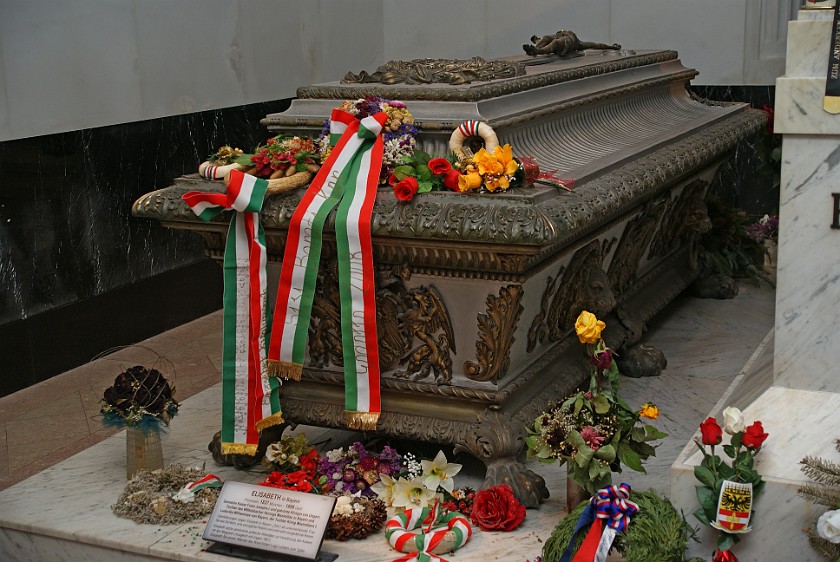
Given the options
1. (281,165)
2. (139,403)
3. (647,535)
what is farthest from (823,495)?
(139,403)

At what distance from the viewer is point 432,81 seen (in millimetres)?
4016

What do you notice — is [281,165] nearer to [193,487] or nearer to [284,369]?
[284,369]

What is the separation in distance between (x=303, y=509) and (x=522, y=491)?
27.6 inches

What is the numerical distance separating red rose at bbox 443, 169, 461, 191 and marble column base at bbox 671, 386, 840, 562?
1.01 m

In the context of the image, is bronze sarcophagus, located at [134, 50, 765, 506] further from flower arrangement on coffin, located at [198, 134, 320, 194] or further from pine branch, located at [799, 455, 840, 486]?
pine branch, located at [799, 455, 840, 486]

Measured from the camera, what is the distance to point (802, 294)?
3145mm

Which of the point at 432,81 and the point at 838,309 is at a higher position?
the point at 432,81

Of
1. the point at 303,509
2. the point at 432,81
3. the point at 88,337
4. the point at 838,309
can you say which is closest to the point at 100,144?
the point at 88,337

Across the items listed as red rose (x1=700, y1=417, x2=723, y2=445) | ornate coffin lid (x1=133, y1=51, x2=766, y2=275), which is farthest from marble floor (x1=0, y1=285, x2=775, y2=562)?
ornate coffin lid (x1=133, y1=51, x2=766, y2=275)

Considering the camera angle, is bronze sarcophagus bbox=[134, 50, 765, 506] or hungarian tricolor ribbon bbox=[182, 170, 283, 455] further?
hungarian tricolor ribbon bbox=[182, 170, 283, 455]

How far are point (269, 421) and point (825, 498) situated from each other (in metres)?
1.72

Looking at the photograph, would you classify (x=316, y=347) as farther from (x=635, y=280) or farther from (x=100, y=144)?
(x=100, y=144)

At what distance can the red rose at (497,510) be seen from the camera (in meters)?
3.28

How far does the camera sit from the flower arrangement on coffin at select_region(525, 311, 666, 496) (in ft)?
10.3
